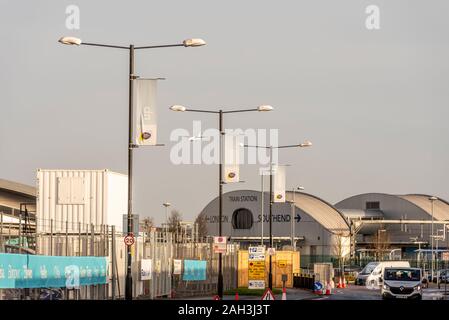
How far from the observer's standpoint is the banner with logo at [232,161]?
57.4 meters

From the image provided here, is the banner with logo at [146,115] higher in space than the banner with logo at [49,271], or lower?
higher

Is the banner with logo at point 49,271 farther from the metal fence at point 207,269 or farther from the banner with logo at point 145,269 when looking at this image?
the metal fence at point 207,269

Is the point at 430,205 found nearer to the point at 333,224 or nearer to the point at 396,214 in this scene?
the point at 396,214

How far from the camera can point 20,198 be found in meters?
71.6

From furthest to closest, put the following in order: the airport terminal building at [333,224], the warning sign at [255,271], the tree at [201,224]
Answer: the tree at [201,224] → the airport terminal building at [333,224] → the warning sign at [255,271]

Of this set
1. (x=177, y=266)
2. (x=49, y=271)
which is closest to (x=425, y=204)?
(x=177, y=266)

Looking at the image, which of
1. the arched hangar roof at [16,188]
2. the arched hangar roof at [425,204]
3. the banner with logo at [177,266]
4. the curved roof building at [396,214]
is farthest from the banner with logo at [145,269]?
the arched hangar roof at [425,204]

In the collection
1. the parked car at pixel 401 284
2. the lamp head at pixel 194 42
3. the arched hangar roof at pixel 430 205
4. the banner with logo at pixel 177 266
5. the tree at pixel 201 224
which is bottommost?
the parked car at pixel 401 284

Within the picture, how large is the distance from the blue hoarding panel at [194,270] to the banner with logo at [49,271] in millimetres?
19342

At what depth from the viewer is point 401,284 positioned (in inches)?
2322

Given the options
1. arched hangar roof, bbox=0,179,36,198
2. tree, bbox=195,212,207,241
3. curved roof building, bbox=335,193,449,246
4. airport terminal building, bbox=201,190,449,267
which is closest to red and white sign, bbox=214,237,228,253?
arched hangar roof, bbox=0,179,36,198
